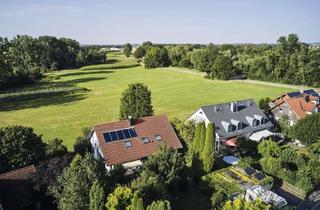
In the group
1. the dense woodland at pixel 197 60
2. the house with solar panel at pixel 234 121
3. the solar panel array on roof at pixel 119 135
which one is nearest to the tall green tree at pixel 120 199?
the solar panel array on roof at pixel 119 135

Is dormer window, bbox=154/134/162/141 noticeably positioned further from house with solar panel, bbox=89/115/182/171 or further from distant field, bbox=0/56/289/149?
distant field, bbox=0/56/289/149

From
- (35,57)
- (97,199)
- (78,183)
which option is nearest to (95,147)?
(78,183)

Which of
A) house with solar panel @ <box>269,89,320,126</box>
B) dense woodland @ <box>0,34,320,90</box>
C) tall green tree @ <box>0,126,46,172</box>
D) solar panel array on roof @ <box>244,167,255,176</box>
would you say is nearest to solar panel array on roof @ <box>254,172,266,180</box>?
solar panel array on roof @ <box>244,167,255,176</box>

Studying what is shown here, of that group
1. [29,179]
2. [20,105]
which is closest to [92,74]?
[20,105]

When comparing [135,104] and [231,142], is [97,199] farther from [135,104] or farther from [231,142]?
[231,142]

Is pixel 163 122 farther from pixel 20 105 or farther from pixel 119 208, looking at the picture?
pixel 20 105
